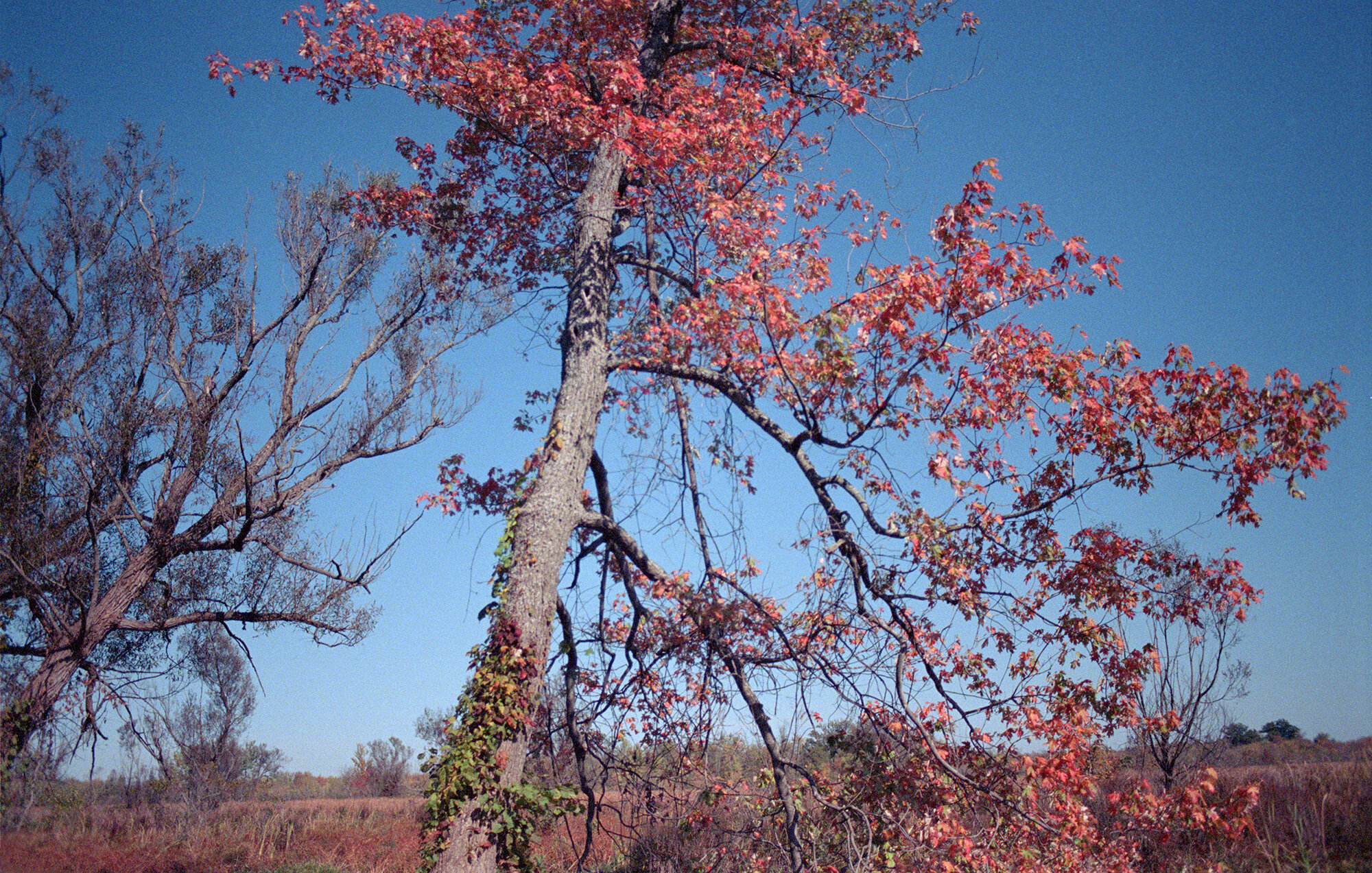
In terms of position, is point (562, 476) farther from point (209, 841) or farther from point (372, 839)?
point (209, 841)

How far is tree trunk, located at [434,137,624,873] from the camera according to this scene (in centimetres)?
467

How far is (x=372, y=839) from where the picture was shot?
17125 millimetres

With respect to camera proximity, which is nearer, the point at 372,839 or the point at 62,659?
the point at 62,659

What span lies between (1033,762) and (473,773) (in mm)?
3944

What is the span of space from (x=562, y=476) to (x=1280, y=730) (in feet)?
140

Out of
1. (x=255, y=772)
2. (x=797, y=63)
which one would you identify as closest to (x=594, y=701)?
(x=797, y=63)

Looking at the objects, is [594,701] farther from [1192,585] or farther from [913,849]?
[1192,585]

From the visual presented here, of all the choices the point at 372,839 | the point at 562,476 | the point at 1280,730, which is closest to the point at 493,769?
the point at 562,476

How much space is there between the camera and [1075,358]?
18.1 feet

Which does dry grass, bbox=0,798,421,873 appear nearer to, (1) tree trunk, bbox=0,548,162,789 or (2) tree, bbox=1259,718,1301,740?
(1) tree trunk, bbox=0,548,162,789

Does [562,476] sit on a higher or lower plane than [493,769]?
higher

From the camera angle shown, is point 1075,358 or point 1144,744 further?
point 1144,744

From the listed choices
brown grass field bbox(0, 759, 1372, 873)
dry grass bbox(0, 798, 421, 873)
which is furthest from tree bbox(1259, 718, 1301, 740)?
dry grass bbox(0, 798, 421, 873)

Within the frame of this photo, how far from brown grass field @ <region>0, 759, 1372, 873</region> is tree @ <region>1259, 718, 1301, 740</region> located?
2116 cm
